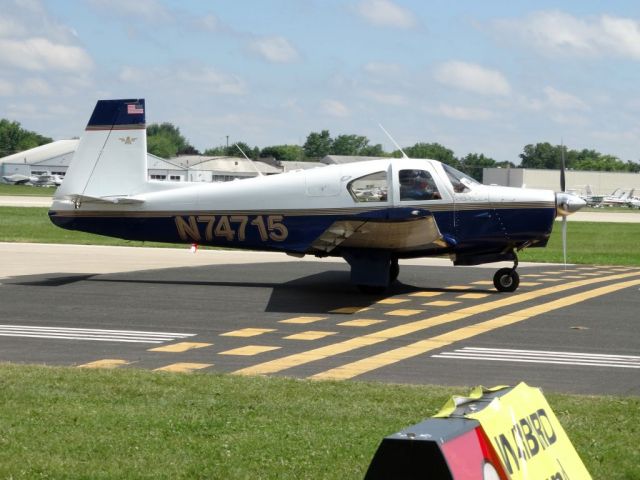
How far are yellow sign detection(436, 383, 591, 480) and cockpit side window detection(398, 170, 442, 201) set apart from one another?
520 inches

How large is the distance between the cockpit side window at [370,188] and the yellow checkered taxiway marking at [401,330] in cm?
273

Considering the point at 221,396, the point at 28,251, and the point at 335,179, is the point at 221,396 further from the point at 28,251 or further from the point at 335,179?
the point at 28,251

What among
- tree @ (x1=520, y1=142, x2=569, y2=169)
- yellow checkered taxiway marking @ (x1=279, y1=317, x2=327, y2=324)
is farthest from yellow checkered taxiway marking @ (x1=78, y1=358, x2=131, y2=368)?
tree @ (x1=520, y1=142, x2=569, y2=169)

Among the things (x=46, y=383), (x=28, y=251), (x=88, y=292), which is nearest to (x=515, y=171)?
(x=28, y=251)

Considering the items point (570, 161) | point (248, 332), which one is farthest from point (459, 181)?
point (570, 161)

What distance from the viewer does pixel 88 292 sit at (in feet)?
60.4

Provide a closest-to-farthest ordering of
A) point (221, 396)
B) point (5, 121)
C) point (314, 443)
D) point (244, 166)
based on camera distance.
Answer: point (314, 443), point (221, 396), point (244, 166), point (5, 121)

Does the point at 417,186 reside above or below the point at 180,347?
above

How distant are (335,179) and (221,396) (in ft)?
32.6

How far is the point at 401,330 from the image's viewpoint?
564 inches

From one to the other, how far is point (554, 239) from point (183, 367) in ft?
93.3

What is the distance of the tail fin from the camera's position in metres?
19.6

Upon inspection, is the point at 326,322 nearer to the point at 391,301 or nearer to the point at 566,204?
the point at 391,301

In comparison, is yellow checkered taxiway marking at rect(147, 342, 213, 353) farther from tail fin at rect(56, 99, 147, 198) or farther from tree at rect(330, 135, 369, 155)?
tree at rect(330, 135, 369, 155)
